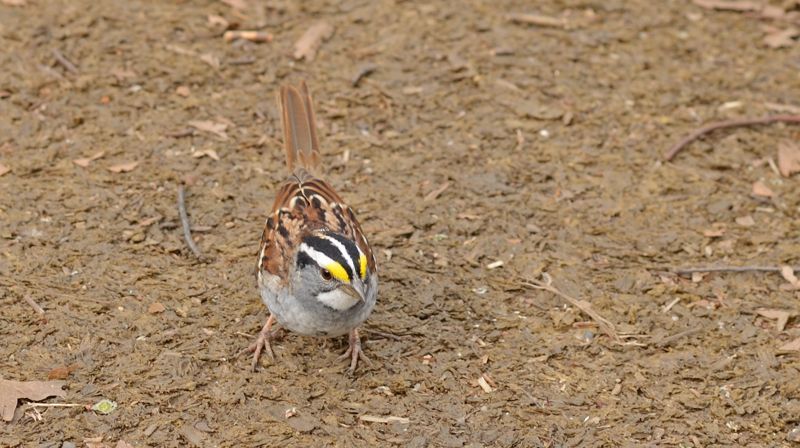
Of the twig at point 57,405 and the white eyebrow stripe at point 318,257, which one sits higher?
the white eyebrow stripe at point 318,257

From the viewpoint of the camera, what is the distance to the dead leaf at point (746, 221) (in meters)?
7.52

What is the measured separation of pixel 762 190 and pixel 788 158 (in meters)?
0.52

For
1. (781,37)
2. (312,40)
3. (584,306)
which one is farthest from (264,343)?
(781,37)

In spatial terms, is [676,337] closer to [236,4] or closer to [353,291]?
[353,291]

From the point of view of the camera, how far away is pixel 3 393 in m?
5.69

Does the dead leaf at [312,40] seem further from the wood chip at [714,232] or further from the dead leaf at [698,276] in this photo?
the dead leaf at [698,276]

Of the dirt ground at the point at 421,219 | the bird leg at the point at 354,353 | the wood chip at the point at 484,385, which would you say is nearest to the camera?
the dirt ground at the point at 421,219

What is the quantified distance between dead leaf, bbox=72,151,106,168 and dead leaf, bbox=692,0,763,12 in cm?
562

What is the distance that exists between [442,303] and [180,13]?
4074 millimetres

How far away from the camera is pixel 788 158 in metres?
8.17

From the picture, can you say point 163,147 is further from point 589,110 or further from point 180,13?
point 589,110

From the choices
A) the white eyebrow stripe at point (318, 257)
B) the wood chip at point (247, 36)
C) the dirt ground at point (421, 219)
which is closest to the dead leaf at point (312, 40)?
the dirt ground at point (421, 219)

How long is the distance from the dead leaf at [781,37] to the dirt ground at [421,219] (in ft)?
0.39

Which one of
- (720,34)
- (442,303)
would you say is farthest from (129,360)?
(720,34)
